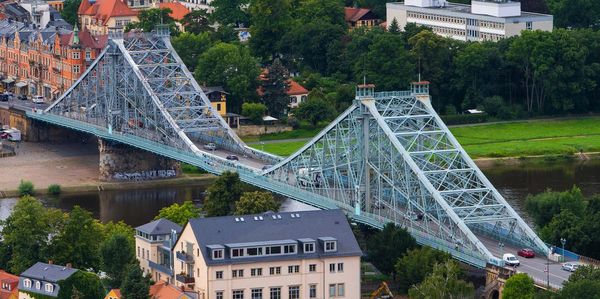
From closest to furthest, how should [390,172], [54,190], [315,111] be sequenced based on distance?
[390,172] < [54,190] < [315,111]

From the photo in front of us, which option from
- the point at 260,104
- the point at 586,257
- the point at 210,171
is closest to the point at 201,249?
the point at 586,257

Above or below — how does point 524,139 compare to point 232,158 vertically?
above

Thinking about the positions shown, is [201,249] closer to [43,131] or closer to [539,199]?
[539,199]

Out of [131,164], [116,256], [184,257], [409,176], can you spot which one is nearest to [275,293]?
[184,257]

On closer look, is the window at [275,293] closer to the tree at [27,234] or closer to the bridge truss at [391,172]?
the bridge truss at [391,172]

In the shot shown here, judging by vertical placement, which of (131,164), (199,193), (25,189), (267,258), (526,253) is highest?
(131,164)

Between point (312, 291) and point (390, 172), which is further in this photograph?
point (390, 172)

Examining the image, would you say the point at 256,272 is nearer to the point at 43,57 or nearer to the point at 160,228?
the point at 160,228
